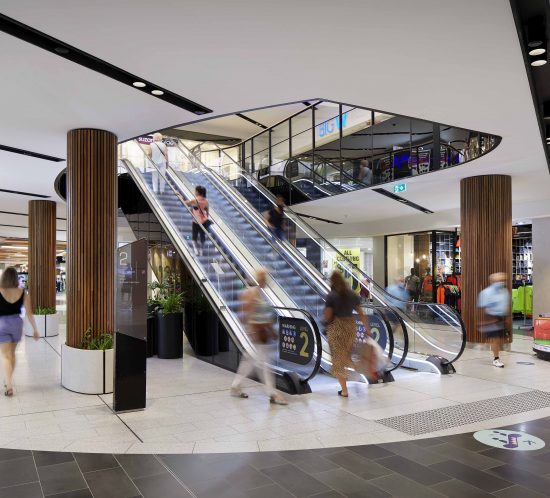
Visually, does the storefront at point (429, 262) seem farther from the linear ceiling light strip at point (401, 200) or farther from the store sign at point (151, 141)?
the store sign at point (151, 141)

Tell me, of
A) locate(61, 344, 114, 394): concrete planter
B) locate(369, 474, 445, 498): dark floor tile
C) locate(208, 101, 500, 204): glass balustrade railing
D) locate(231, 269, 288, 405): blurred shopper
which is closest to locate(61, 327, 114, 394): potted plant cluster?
locate(61, 344, 114, 394): concrete planter

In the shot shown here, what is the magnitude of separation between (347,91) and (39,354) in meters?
7.45

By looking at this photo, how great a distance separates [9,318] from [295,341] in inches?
140

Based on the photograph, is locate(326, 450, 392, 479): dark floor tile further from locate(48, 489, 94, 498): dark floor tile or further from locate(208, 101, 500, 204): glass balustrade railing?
locate(208, 101, 500, 204): glass balustrade railing

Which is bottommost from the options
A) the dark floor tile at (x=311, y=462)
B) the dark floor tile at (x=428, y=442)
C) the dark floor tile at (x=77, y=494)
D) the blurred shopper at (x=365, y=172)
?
the dark floor tile at (x=428, y=442)

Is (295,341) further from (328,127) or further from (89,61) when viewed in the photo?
(328,127)

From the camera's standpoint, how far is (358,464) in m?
4.14

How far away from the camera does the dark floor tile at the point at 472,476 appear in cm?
374

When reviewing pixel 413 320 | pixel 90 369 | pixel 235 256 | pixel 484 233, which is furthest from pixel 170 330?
pixel 484 233

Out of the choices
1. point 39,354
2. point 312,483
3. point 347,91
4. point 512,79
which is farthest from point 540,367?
point 39,354

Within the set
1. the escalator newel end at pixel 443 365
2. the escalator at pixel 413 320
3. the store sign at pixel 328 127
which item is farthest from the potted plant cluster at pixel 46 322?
the store sign at pixel 328 127

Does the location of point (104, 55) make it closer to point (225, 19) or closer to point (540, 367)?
point (225, 19)

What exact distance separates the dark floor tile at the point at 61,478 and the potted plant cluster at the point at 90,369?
8.04ft

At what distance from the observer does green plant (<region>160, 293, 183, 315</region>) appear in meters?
9.59
